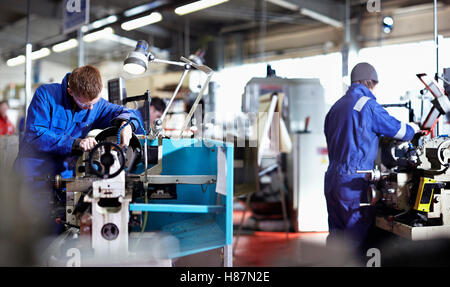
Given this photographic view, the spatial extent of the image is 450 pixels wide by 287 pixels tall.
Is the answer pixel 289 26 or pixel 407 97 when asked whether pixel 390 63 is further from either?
pixel 289 26

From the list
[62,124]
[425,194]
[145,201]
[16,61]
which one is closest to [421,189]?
[425,194]

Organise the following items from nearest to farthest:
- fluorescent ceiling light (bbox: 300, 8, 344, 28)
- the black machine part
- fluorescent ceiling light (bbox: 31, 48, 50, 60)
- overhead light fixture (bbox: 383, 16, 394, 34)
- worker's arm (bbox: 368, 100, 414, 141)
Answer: the black machine part, worker's arm (bbox: 368, 100, 414, 141), overhead light fixture (bbox: 383, 16, 394, 34), fluorescent ceiling light (bbox: 31, 48, 50, 60), fluorescent ceiling light (bbox: 300, 8, 344, 28)

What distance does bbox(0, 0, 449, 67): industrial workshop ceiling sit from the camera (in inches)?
217

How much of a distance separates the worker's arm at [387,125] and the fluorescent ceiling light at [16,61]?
2.61m

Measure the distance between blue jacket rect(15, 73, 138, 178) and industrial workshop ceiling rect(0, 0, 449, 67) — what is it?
109 inches

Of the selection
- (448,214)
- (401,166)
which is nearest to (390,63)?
(401,166)

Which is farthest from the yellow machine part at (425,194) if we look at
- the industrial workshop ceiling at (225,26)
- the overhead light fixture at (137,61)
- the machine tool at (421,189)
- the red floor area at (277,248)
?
the industrial workshop ceiling at (225,26)

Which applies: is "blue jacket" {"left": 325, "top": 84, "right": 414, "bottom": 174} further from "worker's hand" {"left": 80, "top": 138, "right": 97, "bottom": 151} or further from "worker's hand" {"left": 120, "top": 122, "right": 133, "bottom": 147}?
"worker's hand" {"left": 80, "top": 138, "right": 97, "bottom": 151}

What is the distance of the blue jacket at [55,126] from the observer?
1.83m

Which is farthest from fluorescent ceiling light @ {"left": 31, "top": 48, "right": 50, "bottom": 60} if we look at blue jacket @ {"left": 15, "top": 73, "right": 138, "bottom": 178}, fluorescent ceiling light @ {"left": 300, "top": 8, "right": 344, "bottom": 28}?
fluorescent ceiling light @ {"left": 300, "top": 8, "right": 344, "bottom": 28}

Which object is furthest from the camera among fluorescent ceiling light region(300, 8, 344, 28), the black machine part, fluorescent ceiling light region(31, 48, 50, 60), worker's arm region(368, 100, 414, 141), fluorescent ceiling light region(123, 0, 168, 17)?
fluorescent ceiling light region(300, 8, 344, 28)

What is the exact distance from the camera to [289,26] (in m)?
7.23

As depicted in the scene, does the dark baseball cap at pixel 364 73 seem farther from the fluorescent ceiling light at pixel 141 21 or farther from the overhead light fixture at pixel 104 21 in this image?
the overhead light fixture at pixel 104 21

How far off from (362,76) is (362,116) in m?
0.26
